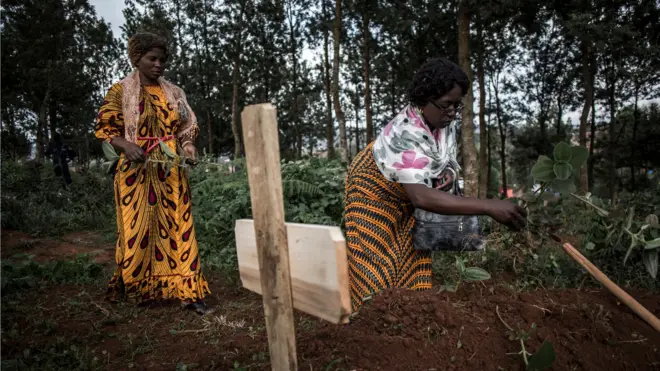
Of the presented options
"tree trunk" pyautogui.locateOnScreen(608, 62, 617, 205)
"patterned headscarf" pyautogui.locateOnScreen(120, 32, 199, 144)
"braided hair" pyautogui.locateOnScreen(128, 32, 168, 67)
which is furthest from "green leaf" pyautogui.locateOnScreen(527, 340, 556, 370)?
"tree trunk" pyautogui.locateOnScreen(608, 62, 617, 205)

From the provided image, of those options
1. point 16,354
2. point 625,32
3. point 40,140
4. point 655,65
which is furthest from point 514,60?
point 16,354

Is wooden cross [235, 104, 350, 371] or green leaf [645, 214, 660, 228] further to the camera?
green leaf [645, 214, 660, 228]

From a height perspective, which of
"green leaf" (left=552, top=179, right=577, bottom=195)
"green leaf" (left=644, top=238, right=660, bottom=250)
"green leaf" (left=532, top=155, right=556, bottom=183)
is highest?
"green leaf" (left=532, top=155, right=556, bottom=183)

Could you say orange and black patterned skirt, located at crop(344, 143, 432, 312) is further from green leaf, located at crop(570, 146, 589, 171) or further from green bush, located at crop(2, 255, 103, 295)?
green bush, located at crop(2, 255, 103, 295)

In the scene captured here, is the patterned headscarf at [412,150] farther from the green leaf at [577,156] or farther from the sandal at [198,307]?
the sandal at [198,307]

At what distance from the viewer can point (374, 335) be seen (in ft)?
6.05

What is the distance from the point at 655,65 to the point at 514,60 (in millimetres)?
8607

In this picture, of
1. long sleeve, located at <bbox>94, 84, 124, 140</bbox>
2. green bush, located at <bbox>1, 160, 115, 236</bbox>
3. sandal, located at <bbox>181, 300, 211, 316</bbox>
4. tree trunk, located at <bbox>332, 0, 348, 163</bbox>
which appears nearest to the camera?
long sleeve, located at <bbox>94, 84, 124, 140</bbox>

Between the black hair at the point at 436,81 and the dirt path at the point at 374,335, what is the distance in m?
0.88

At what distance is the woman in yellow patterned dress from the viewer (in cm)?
292

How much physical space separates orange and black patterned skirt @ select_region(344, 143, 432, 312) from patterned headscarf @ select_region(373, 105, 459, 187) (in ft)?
0.55

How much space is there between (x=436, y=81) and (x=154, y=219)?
2137 millimetres

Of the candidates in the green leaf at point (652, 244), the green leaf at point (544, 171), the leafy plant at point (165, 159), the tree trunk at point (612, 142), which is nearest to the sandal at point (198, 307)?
the leafy plant at point (165, 159)

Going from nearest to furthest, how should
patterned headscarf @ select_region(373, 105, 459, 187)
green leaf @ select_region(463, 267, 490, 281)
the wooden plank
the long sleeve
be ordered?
the wooden plank → patterned headscarf @ select_region(373, 105, 459, 187) → green leaf @ select_region(463, 267, 490, 281) → the long sleeve
